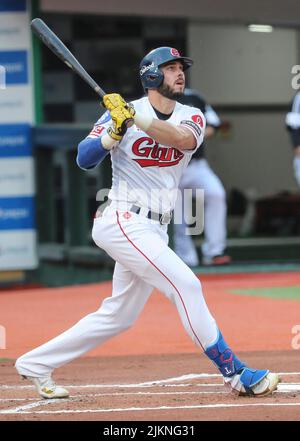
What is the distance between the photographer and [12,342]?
7.75 m

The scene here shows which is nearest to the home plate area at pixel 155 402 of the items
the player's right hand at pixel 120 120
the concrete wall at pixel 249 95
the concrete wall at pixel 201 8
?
the player's right hand at pixel 120 120

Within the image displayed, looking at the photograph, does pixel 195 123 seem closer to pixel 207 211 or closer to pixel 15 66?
pixel 15 66

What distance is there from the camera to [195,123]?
5.57m

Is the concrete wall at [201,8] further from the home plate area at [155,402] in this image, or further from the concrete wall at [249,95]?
the home plate area at [155,402]

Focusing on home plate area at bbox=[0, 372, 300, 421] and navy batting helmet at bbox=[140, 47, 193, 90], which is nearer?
home plate area at bbox=[0, 372, 300, 421]

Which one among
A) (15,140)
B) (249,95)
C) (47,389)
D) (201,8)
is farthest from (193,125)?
(249,95)

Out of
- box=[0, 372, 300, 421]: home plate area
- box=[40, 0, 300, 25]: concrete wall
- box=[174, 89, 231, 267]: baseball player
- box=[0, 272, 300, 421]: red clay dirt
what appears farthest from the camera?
box=[40, 0, 300, 25]: concrete wall

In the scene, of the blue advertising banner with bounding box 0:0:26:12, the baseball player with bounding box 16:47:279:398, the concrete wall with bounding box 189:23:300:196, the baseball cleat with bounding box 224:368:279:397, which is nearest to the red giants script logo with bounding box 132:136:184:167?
the baseball player with bounding box 16:47:279:398

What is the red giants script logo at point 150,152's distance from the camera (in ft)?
18.1

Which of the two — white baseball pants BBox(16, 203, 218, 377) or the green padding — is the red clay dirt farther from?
white baseball pants BBox(16, 203, 218, 377)

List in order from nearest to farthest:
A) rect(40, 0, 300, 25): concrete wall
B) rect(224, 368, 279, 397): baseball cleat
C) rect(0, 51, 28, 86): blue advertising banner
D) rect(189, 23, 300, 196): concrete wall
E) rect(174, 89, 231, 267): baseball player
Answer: rect(224, 368, 279, 397): baseball cleat → rect(0, 51, 28, 86): blue advertising banner → rect(174, 89, 231, 267): baseball player → rect(40, 0, 300, 25): concrete wall → rect(189, 23, 300, 196): concrete wall

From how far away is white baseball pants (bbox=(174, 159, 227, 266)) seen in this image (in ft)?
35.7

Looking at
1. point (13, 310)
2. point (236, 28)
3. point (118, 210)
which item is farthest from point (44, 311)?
point (236, 28)

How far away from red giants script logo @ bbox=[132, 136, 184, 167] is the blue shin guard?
0.90m
